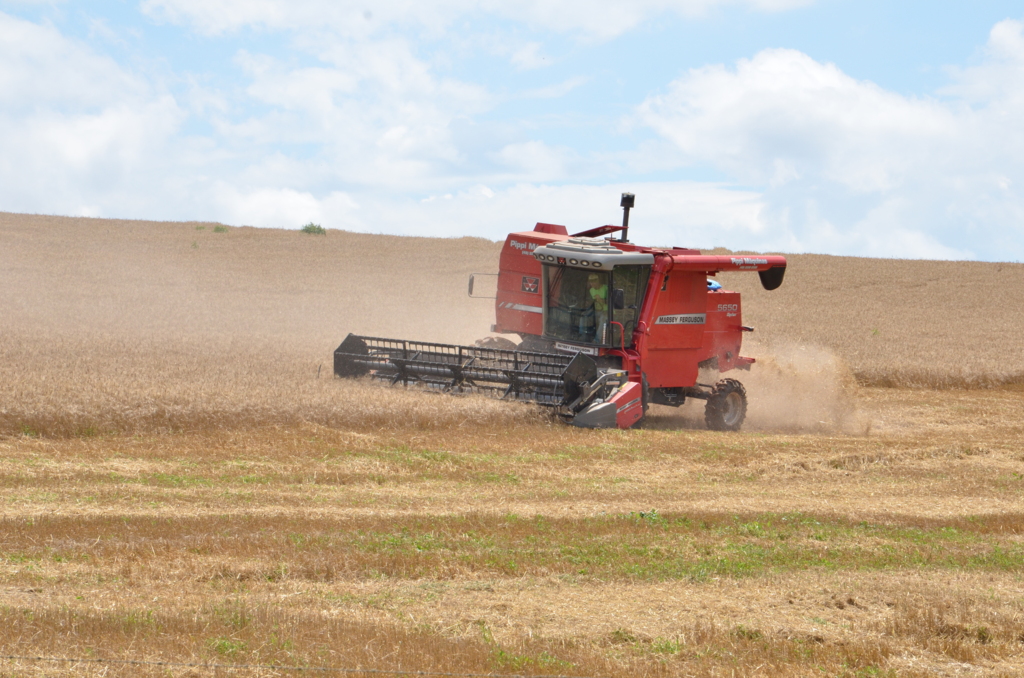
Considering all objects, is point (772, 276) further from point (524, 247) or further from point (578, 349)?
point (524, 247)

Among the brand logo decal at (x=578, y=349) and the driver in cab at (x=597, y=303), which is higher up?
the driver in cab at (x=597, y=303)

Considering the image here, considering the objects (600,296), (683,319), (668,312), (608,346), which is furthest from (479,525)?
(683,319)

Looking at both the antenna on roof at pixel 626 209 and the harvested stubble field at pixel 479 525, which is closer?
the harvested stubble field at pixel 479 525

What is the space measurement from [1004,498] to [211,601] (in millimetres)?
7832

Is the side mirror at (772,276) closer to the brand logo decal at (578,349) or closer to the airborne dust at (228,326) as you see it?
A: the airborne dust at (228,326)

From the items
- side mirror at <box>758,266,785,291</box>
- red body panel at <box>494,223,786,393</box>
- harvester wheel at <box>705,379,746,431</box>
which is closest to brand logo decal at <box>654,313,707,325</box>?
red body panel at <box>494,223,786,393</box>

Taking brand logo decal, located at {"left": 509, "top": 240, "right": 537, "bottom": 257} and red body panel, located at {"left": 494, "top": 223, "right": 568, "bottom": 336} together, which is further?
brand logo decal, located at {"left": 509, "top": 240, "right": 537, "bottom": 257}

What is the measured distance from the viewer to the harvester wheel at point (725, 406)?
14.5 metres

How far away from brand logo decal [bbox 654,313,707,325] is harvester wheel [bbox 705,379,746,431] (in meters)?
0.99

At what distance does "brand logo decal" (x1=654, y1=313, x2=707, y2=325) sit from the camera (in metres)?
14.3

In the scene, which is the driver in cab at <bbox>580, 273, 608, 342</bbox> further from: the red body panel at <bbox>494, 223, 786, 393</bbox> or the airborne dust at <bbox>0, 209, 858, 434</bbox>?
the airborne dust at <bbox>0, 209, 858, 434</bbox>

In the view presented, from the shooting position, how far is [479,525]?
7.80m

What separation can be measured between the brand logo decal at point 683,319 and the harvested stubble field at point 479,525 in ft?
5.67

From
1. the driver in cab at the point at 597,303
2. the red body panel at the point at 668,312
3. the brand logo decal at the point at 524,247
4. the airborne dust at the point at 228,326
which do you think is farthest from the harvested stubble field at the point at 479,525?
the brand logo decal at the point at 524,247
